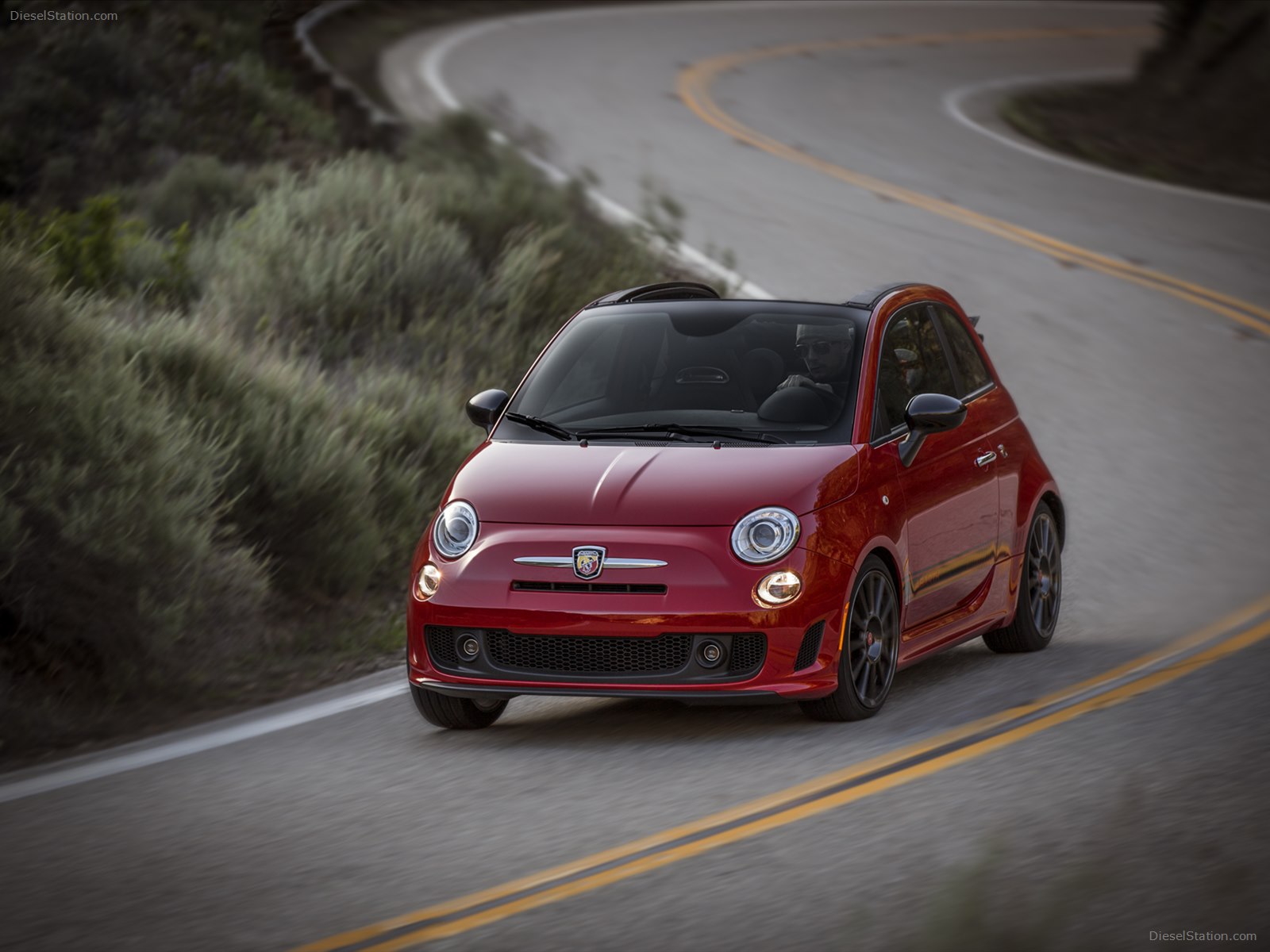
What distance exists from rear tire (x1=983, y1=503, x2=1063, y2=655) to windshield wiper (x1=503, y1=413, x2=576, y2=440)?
Result: 2418mm

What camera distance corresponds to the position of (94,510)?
9188 millimetres

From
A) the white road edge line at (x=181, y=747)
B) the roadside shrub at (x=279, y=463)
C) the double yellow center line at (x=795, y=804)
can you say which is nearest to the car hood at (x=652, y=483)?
the double yellow center line at (x=795, y=804)

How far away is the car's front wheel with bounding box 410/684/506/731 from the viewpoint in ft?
27.1

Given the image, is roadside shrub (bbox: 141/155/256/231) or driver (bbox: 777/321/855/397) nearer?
driver (bbox: 777/321/855/397)

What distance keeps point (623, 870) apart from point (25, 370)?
487cm

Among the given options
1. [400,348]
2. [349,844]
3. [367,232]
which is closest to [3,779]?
[349,844]

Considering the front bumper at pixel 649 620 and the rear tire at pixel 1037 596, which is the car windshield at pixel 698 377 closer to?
Result: the front bumper at pixel 649 620

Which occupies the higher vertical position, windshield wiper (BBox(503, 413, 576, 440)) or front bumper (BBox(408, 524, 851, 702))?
windshield wiper (BBox(503, 413, 576, 440))

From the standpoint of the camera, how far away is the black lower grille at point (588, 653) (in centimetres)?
778

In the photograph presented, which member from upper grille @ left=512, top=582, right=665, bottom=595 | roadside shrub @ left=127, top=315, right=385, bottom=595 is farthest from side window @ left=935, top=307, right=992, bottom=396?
roadside shrub @ left=127, top=315, right=385, bottom=595

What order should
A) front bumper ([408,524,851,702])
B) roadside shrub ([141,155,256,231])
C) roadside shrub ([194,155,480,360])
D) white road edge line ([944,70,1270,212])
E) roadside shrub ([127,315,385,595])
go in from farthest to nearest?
white road edge line ([944,70,1270,212]) → roadside shrub ([141,155,256,231]) → roadside shrub ([194,155,480,360]) → roadside shrub ([127,315,385,595]) → front bumper ([408,524,851,702])

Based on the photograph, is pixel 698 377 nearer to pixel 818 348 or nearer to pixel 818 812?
pixel 818 348

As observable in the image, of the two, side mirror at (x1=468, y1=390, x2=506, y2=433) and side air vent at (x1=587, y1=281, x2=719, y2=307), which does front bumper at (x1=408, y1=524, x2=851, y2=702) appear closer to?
side mirror at (x1=468, y1=390, x2=506, y2=433)

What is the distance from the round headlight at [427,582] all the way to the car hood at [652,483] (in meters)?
0.29
